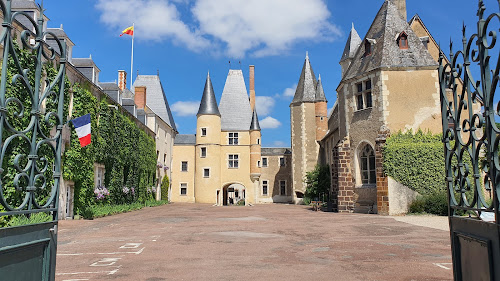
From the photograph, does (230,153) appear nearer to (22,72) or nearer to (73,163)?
(73,163)

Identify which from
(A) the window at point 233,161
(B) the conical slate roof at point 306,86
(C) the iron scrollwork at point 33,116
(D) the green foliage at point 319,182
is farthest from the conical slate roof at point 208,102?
(C) the iron scrollwork at point 33,116

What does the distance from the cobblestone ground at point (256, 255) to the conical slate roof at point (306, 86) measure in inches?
1107

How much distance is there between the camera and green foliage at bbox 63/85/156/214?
57.5 ft

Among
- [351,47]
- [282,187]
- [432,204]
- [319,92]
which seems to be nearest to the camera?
[432,204]

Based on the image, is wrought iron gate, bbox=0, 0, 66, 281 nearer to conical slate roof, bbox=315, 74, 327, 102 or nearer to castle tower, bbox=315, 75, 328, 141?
castle tower, bbox=315, 75, 328, 141

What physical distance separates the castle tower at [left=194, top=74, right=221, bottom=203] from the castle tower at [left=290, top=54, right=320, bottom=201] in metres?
7.98

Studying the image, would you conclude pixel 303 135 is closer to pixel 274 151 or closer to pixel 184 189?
pixel 274 151

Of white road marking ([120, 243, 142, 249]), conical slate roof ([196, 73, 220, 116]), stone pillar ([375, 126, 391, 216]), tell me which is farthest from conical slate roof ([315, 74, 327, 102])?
white road marking ([120, 243, 142, 249])

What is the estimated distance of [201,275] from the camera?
6027 mm

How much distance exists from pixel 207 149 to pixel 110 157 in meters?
18.1

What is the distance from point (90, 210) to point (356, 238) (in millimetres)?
13059

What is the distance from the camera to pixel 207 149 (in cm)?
3916

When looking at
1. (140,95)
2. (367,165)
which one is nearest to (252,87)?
(140,95)

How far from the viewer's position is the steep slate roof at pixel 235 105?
42062 mm
